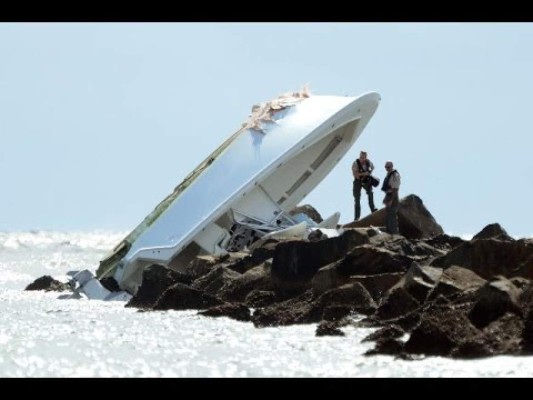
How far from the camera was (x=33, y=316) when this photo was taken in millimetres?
24578

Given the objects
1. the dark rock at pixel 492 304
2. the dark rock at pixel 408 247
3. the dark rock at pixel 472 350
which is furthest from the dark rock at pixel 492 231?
the dark rock at pixel 472 350

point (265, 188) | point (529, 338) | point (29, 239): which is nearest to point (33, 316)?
point (265, 188)

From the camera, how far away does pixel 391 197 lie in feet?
84.2

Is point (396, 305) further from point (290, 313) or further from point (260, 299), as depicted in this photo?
point (260, 299)

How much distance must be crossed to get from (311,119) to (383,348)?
1565 cm

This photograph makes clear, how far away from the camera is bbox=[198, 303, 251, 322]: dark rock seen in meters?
21.5

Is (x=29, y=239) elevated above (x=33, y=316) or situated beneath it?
elevated above

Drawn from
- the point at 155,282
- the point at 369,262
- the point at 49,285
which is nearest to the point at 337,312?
the point at 369,262

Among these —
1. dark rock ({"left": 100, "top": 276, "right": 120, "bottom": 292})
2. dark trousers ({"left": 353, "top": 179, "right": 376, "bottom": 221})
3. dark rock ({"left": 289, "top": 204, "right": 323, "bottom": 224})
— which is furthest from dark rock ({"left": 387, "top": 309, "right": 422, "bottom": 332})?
dark rock ({"left": 289, "top": 204, "right": 323, "bottom": 224})

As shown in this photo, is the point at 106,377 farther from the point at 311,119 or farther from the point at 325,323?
the point at 311,119

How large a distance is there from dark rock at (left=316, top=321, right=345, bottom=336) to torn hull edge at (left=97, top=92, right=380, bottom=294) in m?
11.0

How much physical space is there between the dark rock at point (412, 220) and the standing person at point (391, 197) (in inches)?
33.1
